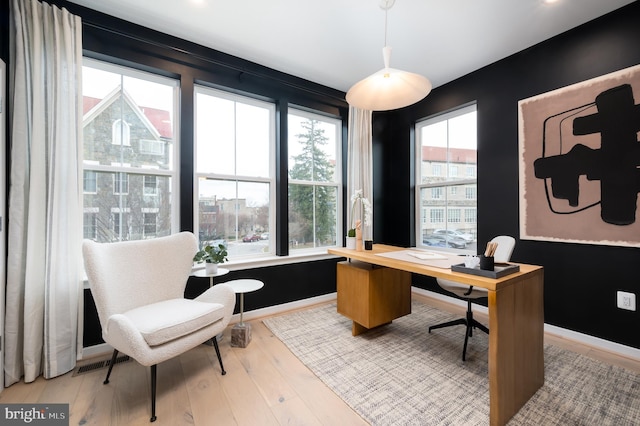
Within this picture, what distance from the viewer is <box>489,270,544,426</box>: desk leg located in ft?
4.31

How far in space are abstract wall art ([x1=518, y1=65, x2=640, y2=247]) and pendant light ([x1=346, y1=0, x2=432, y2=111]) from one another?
144 cm

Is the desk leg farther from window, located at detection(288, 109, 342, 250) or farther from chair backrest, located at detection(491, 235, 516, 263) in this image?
window, located at detection(288, 109, 342, 250)

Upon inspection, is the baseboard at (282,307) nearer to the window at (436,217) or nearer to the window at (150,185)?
the window at (150,185)

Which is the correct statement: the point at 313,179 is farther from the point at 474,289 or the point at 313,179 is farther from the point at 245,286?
the point at 474,289

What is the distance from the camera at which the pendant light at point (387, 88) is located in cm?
170

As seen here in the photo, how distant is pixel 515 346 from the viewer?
1.42 metres

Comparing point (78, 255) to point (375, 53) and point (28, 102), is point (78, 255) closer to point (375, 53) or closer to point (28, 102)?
point (28, 102)

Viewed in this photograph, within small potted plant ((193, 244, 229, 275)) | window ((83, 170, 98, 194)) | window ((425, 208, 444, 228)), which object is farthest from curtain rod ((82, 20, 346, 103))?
window ((425, 208, 444, 228))

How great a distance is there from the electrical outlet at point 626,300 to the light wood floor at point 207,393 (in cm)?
39

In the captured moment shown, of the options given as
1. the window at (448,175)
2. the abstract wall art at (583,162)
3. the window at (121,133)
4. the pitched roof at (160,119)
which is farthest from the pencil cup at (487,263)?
the window at (121,133)

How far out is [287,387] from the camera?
5.57 ft

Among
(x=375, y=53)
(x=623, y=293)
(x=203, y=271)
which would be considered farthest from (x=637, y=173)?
(x=203, y=271)

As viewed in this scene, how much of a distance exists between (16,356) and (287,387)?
71.1 inches

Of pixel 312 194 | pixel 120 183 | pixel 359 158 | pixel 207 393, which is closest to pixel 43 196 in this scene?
pixel 120 183
